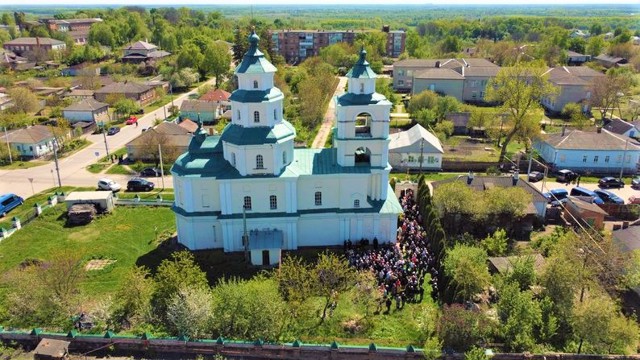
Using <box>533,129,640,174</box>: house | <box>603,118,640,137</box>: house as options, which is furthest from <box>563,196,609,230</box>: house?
<box>603,118,640,137</box>: house

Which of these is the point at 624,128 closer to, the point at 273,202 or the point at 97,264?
the point at 273,202

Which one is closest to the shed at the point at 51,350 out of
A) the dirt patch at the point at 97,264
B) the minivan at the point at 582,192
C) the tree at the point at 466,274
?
the dirt patch at the point at 97,264

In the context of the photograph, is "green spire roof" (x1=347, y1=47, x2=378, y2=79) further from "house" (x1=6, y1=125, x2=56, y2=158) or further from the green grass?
"house" (x1=6, y1=125, x2=56, y2=158)

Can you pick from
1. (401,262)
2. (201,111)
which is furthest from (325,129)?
(401,262)

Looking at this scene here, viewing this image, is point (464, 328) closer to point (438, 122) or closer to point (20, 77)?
point (438, 122)

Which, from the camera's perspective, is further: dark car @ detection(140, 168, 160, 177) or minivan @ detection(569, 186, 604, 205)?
dark car @ detection(140, 168, 160, 177)

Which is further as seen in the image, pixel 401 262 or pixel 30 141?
pixel 30 141
